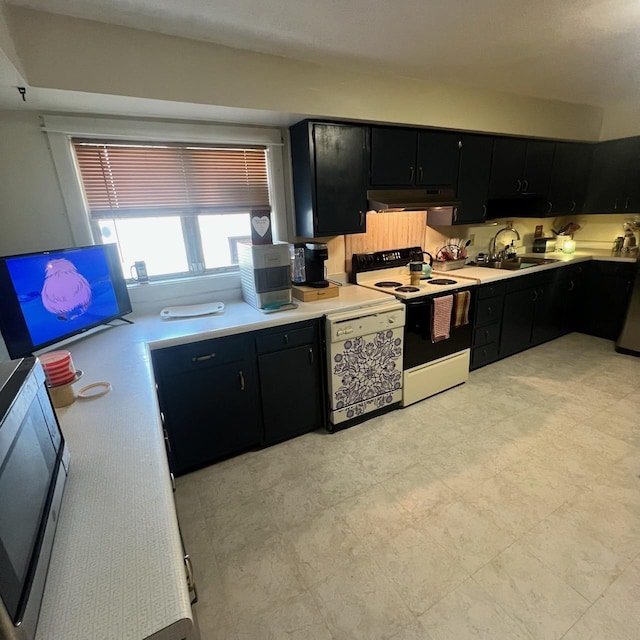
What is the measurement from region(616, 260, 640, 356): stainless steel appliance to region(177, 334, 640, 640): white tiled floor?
1.05m

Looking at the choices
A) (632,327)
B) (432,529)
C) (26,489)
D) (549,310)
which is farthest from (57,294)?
(632,327)

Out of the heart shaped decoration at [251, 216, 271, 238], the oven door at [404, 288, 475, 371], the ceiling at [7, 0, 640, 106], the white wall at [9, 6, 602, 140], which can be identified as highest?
the ceiling at [7, 0, 640, 106]

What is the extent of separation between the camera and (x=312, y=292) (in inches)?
98.9

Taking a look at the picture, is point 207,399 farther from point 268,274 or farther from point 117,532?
point 117,532

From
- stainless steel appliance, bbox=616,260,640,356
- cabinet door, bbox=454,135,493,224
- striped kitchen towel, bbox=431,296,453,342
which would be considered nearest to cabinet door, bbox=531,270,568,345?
stainless steel appliance, bbox=616,260,640,356

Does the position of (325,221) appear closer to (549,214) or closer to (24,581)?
(24,581)

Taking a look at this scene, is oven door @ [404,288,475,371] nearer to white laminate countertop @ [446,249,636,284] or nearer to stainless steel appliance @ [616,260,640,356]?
white laminate countertop @ [446,249,636,284]

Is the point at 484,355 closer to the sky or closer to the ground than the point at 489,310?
closer to the ground

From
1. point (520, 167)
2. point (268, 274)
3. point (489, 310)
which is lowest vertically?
point (489, 310)

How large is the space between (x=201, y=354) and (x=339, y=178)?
5.16 feet

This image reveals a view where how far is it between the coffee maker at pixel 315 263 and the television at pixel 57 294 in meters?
1.25

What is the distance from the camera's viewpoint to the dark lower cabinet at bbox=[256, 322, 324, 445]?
2.21 metres

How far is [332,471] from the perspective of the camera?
215cm

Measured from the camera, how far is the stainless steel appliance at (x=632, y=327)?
3352 millimetres
